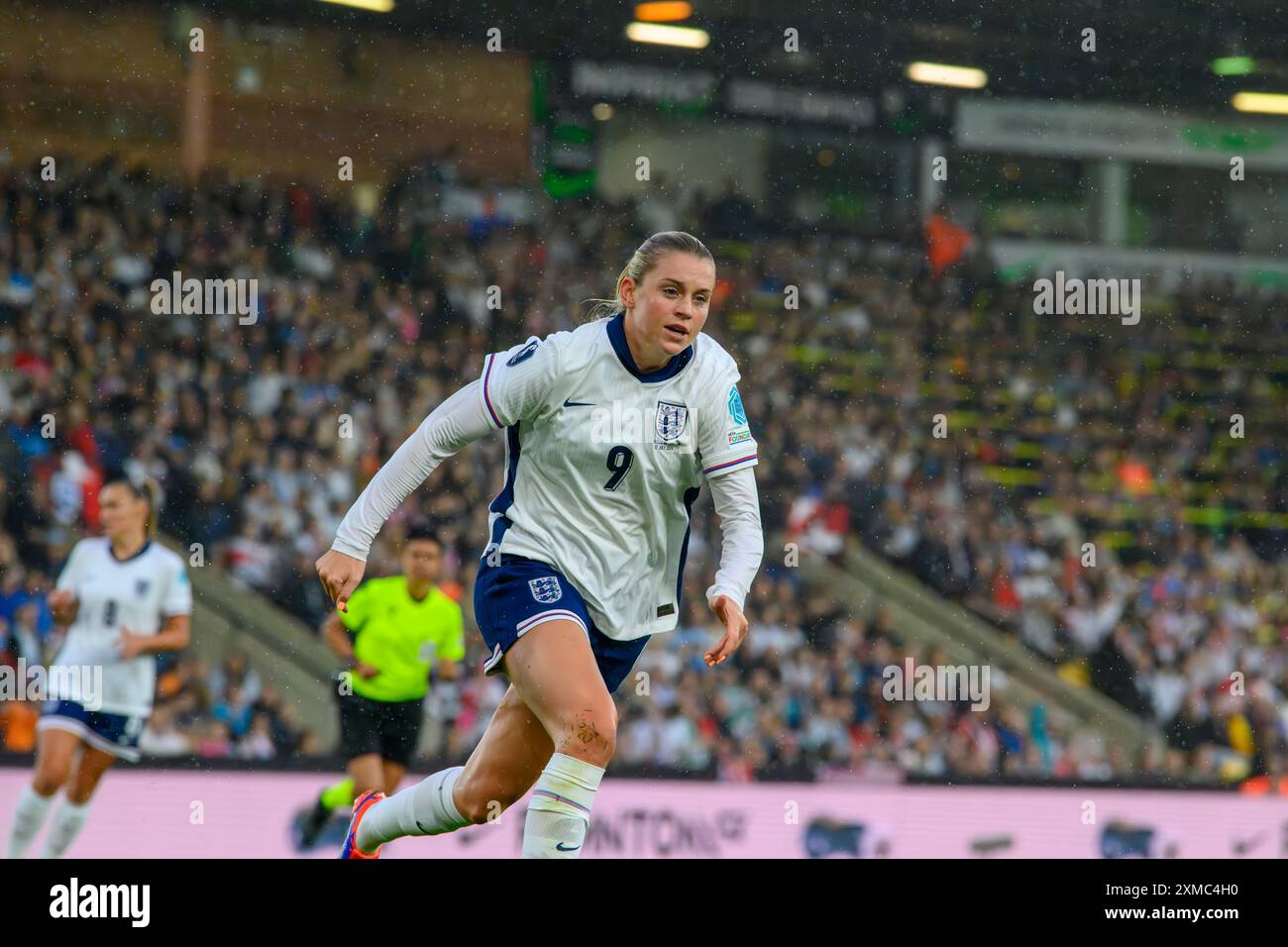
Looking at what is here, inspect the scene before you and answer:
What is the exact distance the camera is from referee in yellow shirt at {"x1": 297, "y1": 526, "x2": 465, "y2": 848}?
8094mm

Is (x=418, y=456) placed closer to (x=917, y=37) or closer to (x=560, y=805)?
(x=560, y=805)

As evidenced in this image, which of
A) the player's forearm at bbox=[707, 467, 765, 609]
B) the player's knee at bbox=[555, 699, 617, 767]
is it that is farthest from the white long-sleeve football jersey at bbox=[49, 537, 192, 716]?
the player's knee at bbox=[555, 699, 617, 767]

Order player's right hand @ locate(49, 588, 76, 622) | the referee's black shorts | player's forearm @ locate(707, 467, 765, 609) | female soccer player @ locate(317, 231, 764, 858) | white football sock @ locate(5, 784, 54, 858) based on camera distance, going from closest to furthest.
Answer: female soccer player @ locate(317, 231, 764, 858)
player's forearm @ locate(707, 467, 765, 609)
player's right hand @ locate(49, 588, 76, 622)
white football sock @ locate(5, 784, 54, 858)
the referee's black shorts

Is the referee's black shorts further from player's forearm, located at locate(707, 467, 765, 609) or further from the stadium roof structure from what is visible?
the stadium roof structure

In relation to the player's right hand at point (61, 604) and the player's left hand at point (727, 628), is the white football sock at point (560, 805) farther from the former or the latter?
the player's right hand at point (61, 604)

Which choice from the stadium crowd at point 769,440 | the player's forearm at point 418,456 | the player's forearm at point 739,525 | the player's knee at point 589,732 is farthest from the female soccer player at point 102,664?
the player's knee at point 589,732

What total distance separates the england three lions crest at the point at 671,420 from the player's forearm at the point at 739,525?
0.19 m

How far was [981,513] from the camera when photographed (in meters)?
13.9

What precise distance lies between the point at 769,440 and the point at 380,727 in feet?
18.9

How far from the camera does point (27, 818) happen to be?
25.6ft

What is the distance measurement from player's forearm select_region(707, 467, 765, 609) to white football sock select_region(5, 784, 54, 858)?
14.4 feet

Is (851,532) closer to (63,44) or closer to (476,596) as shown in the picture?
(63,44)
